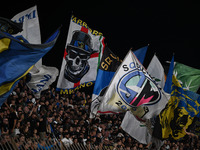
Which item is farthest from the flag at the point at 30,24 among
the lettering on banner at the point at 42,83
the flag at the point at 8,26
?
the flag at the point at 8,26

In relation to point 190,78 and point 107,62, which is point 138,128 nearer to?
point 107,62

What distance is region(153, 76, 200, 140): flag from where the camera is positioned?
40.7 ft

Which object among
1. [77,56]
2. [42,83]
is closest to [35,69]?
[42,83]

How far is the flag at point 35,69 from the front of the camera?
496 inches

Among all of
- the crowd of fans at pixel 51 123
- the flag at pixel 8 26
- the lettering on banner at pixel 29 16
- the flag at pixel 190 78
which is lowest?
the crowd of fans at pixel 51 123

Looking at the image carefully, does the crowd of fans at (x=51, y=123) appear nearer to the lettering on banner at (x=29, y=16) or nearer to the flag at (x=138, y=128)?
the flag at (x=138, y=128)

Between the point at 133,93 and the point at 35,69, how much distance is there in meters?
4.42

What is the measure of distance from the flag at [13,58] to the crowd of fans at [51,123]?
6.32ft

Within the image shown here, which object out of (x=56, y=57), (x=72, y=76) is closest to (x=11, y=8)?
(x=56, y=57)

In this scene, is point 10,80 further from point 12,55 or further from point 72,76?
point 72,76

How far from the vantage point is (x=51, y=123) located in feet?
41.7

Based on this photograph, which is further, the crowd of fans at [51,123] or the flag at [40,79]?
the flag at [40,79]

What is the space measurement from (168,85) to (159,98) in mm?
976

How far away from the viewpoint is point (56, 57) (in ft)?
80.2
